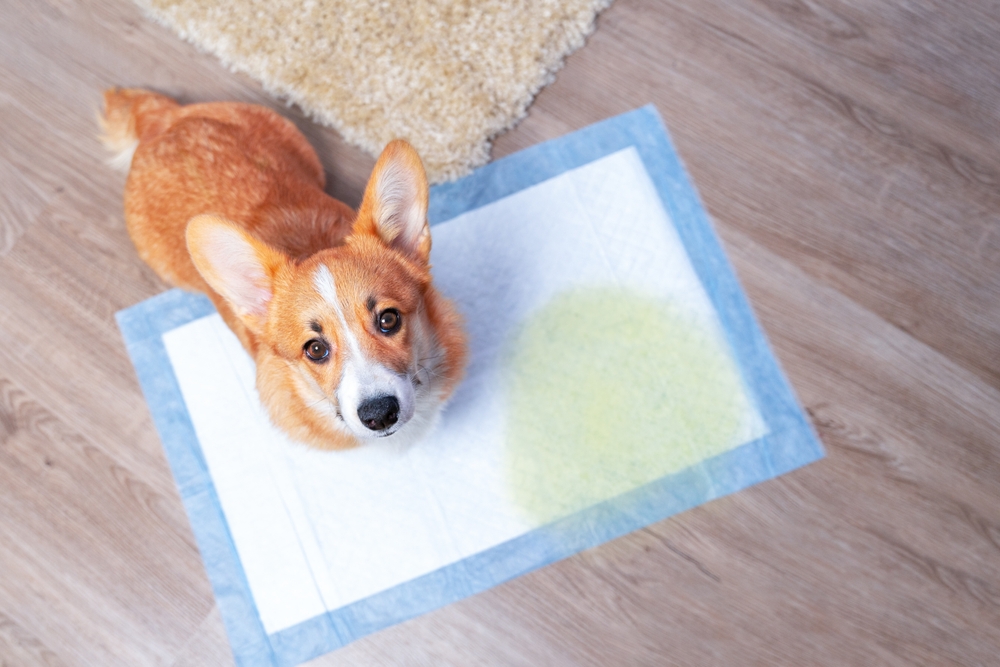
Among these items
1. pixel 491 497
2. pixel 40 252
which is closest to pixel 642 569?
pixel 491 497

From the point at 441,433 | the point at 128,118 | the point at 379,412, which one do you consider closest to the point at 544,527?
the point at 441,433

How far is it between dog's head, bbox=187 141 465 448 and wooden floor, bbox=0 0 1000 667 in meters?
0.70

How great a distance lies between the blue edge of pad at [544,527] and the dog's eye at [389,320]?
2.25 ft

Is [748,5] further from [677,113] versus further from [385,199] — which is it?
[385,199]

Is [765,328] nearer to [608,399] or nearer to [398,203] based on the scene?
[608,399]

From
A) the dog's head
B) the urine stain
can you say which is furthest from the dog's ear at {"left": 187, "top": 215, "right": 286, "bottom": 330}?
the urine stain

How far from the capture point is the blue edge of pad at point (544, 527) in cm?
180

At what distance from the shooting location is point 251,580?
71.9 inches

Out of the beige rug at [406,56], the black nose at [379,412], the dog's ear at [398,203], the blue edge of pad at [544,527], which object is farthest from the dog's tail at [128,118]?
the black nose at [379,412]

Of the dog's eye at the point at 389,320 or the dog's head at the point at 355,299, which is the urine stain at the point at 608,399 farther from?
the dog's eye at the point at 389,320

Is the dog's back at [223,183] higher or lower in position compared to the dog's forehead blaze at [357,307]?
lower

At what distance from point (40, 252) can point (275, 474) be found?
1.00 meters

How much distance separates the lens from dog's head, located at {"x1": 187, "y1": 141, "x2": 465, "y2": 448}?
4.19ft

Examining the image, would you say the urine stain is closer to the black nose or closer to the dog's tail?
the black nose
